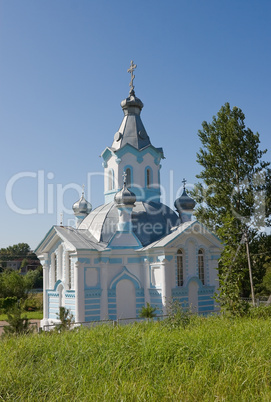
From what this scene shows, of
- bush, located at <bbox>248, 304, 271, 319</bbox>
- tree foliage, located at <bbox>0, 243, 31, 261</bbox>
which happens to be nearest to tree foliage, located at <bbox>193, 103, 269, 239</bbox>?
bush, located at <bbox>248, 304, 271, 319</bbox>

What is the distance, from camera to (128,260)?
1692 centimetres

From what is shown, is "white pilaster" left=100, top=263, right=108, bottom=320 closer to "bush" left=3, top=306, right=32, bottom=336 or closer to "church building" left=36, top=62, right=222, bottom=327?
"church building" left=36, top=62, right=222, bottom=327

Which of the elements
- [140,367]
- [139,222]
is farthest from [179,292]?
[140,367]

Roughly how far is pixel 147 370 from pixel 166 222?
1219 cm

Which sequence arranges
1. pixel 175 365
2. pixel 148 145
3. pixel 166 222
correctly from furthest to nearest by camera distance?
1. pixel 148 145
2. pixel 166 222
3. pixel 175 365

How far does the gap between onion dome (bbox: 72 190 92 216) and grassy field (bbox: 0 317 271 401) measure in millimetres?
12370

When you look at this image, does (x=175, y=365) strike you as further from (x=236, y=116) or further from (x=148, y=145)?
(x=236, y=116)

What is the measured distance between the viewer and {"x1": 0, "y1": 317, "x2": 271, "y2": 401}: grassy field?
5453mm

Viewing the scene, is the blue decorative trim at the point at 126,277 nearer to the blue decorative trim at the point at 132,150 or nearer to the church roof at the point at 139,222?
the church roof at the point at 139,222

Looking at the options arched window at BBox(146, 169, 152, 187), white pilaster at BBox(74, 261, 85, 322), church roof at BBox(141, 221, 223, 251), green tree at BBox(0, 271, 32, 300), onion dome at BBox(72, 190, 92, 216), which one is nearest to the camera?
white pilaster at BBox(74, 261, 85, 322)

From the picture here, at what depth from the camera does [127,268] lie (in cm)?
1688

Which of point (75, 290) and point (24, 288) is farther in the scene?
point (24, 288)

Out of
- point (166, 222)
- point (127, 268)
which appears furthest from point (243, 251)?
point (127, 268)

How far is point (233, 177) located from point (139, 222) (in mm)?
6199
